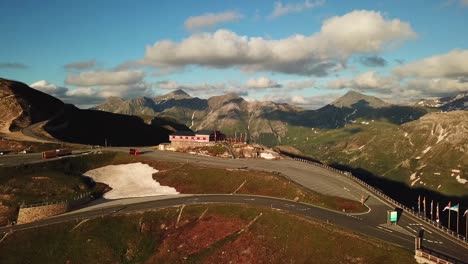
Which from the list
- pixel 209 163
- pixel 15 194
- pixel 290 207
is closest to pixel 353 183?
pixel 290 207

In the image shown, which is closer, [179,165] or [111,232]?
[111,232]

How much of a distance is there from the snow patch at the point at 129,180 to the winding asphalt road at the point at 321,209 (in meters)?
7.43

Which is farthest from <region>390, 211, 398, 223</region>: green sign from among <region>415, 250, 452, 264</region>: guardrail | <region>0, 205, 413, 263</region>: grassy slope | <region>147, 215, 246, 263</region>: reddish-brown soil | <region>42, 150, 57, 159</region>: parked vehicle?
<region>42, 150, 57, 159</region>: parked vehicle

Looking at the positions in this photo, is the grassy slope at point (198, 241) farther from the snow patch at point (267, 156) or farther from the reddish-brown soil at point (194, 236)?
the snow patch at point (267, 156)

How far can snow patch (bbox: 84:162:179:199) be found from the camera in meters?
114

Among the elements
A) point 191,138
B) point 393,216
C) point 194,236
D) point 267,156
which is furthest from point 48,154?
point 393,216

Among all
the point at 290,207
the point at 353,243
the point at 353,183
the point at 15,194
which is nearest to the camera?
the point at 353,243

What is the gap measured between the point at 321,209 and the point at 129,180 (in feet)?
222

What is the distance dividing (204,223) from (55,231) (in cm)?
3372

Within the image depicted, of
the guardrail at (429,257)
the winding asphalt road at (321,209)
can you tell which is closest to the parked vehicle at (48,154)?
the winding asphalt road at (321,209)

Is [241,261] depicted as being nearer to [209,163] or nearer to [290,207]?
[290,207]

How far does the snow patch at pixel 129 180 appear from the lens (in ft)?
374

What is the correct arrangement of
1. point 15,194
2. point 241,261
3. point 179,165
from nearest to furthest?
point 241,261 → point 15,194 → point 179,165

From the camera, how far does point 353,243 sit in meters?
65.2
